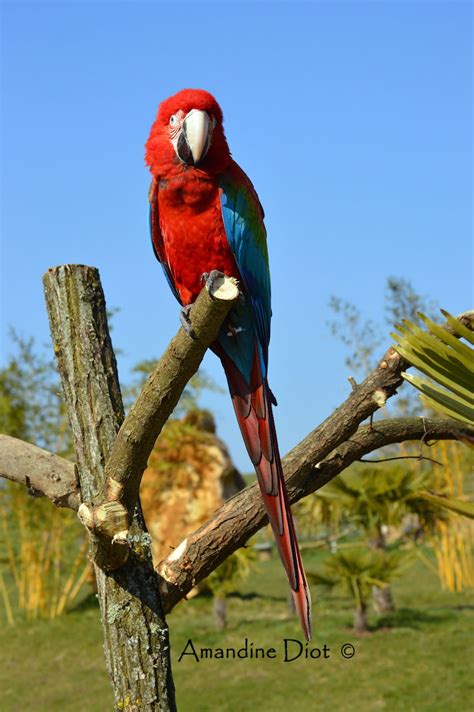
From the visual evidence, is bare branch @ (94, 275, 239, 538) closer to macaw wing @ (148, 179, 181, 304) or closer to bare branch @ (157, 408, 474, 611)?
bare branch @ (157, 408, 474, 611)

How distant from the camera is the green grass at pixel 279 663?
4.93 metres

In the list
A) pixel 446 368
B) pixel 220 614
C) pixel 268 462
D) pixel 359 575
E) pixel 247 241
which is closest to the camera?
pixel 446 368

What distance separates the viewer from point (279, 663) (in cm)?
572

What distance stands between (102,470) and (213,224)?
742 mm

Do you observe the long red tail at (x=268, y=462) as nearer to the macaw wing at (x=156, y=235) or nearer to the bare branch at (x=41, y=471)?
the macaw wing at (x=156, y=235)

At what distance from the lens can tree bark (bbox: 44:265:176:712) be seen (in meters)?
1.97

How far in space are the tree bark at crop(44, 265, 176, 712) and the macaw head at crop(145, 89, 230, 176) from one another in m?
0.39

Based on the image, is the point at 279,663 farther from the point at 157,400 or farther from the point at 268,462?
the point at 157,400

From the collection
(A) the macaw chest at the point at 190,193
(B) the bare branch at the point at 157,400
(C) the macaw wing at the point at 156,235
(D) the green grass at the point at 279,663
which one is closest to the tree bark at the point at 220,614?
(D) the green grass at the point at 279,663

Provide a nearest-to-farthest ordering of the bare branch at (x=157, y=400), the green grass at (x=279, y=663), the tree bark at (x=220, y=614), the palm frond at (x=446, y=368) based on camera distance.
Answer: the palm frond at (x=446, y=368) < the bare branch at (x=157, y=400) < the green grass at (x=279, y=663) < the tree bark at (x=220, y=614)

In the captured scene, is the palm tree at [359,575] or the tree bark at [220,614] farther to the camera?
the tree bark at [220,614]

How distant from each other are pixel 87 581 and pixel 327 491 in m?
3.58

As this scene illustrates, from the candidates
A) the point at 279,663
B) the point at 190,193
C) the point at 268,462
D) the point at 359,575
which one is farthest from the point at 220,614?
the point at 190,193

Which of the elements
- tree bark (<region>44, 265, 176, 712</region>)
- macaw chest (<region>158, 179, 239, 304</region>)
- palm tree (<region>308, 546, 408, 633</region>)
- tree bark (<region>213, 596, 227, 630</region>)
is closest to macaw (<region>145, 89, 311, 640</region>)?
macaw chest (<region>158, 179, 239, 304</region>)
